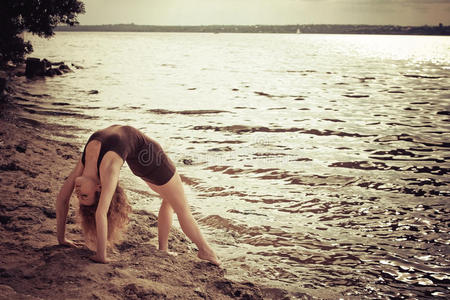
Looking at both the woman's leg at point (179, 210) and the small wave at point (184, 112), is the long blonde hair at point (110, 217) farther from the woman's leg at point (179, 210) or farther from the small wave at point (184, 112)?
the small wave at point (184, 112)

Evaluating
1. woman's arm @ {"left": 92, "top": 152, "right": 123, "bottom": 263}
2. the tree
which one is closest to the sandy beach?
woman's arm @ {"left": 92, "top": 152, "right": 123, "bottom": 263}

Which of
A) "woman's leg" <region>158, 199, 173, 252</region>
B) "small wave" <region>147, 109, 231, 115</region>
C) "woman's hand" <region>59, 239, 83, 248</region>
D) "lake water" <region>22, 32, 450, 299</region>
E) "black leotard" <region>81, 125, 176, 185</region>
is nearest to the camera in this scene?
"black leotard" <region>81, 125, 176, 185</region>

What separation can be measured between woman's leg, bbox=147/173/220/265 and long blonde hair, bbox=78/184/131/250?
445 millimetres

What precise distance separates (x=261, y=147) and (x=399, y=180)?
4.23 metres

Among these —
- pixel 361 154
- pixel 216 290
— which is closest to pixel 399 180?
pixel 361 154

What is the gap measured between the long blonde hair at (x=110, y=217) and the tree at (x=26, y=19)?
17.7 m

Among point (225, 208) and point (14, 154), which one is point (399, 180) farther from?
point (14, 154)

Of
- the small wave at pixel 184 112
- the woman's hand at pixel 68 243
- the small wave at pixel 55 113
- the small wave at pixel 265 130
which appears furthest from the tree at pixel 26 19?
the woman's hand at pixel 68 243

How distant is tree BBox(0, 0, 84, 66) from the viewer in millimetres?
19047

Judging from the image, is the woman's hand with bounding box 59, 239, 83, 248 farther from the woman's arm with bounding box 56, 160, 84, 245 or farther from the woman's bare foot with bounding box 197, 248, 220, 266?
the woman's bare foot with bounding box 197, 248, 220, 266

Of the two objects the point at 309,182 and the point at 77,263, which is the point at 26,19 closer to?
the point at 309,182

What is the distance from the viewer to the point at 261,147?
12.3 meters

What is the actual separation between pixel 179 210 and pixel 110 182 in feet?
3.76

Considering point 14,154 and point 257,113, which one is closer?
point 14,154
